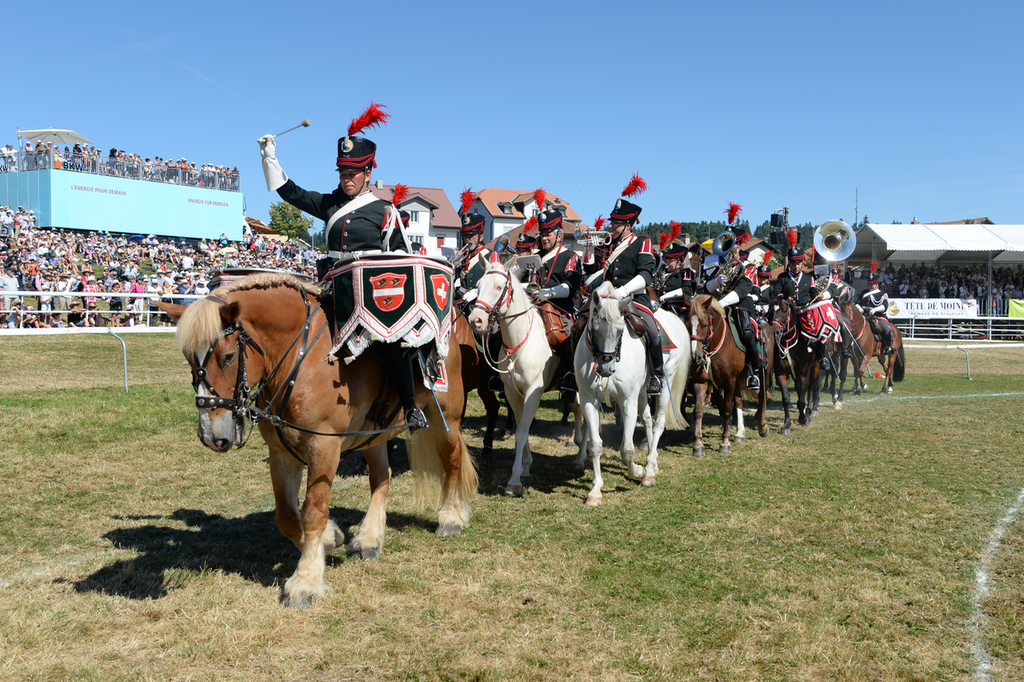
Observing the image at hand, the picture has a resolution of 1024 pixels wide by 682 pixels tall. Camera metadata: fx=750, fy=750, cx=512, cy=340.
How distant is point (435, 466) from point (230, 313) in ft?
9.31

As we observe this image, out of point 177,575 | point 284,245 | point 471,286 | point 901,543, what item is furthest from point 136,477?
point 284,245

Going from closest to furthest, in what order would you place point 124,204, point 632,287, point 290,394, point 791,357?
point 290,394 → point 632,287 → point 791,357 → point 124,204

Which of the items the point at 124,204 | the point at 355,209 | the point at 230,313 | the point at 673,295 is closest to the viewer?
the point at 230,313

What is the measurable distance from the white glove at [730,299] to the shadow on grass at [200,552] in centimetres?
658

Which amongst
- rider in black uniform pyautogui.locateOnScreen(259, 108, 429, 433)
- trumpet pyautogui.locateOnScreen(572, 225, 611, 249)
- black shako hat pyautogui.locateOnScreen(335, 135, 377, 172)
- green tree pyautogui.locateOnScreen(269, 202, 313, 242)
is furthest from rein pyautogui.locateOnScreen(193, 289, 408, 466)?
green tree pyautogui.locateOnScreen(269, 202, 313, 242)

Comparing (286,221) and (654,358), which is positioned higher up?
(286,221)

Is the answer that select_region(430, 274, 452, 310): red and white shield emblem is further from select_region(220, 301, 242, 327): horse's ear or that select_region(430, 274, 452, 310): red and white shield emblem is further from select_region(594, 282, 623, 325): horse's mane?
select_region(594, 282, 623, 325): horse's mane

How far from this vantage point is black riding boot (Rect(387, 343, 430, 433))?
5742mm

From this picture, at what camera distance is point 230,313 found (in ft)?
15.7

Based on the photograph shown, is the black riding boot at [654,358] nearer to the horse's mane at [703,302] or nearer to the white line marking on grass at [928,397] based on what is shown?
the horse's mane at [703,302]

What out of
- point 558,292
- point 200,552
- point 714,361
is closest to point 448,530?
point 200,552

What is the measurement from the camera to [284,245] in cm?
4931

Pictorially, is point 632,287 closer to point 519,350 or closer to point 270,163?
point 519,350

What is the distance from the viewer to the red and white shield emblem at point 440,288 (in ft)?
18.7
